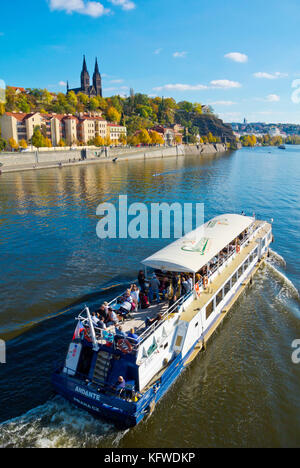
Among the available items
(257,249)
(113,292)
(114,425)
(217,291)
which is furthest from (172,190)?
(114,425)

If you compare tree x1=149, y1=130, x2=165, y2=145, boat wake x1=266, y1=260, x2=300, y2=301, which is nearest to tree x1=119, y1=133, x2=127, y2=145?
tree x1=149, y1=130, x2=165, y2=145

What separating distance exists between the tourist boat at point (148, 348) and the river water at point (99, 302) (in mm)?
881

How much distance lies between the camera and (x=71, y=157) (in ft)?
353

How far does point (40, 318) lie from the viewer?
65.7 ft

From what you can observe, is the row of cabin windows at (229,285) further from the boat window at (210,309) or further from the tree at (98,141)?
the tree at (98,141)

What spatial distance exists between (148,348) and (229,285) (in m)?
8.69

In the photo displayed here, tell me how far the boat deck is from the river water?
2602 millimetres

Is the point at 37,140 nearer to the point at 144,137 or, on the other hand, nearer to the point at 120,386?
the point at 144,137

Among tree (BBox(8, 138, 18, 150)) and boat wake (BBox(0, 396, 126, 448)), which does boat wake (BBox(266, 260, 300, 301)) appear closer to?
boat wake (BBox(0, 396, 126, 448))

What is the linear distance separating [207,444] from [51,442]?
5671 mm

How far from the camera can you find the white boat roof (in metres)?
16.9

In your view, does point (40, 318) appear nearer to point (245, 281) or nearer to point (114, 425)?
point (114, 425)

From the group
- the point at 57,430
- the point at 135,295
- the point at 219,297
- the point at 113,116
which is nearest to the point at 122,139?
the point at 113,116
